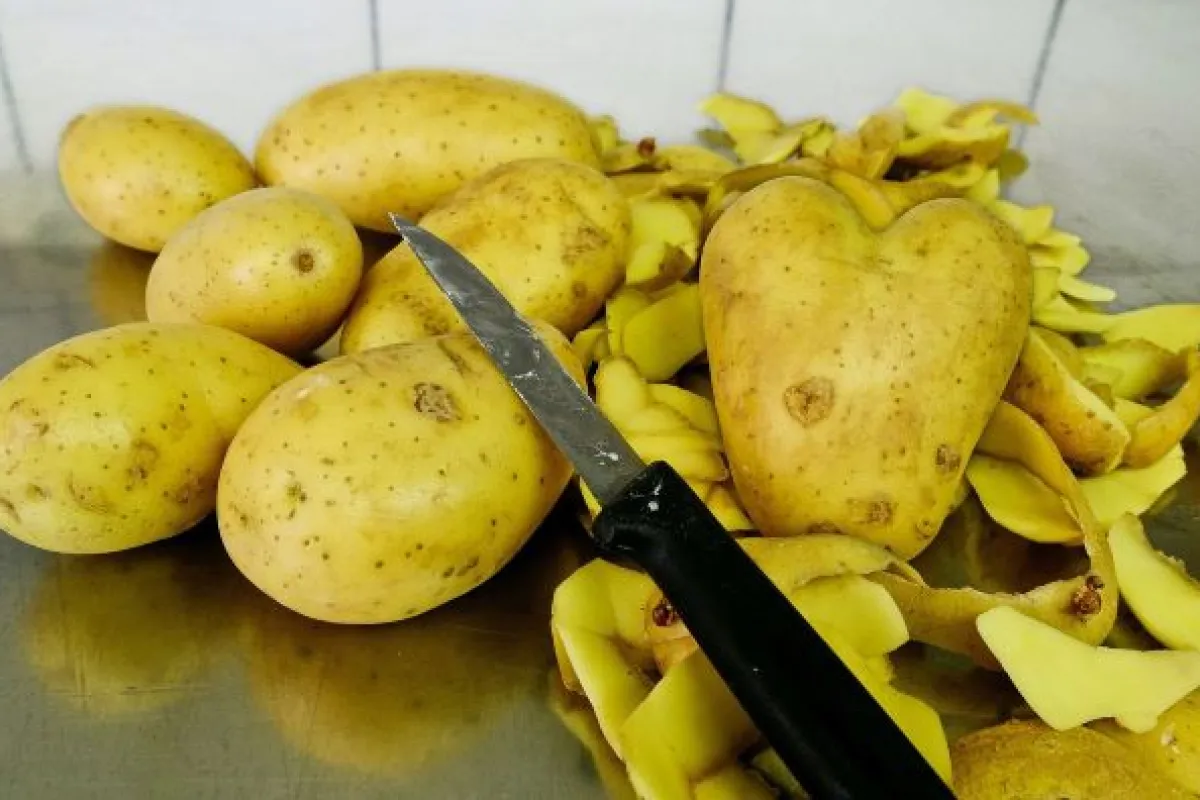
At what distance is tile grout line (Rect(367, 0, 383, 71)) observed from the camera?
1345 mm

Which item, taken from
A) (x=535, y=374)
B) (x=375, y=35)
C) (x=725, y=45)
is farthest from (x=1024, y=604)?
(x=375, y=35)

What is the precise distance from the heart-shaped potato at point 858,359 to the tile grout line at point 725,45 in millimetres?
676

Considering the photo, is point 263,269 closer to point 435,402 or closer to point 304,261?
point 304,261

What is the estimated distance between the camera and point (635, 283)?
2.54 ft

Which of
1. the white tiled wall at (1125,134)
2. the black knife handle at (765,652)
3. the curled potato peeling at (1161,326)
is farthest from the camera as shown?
the white tiled wall at (1125,134)

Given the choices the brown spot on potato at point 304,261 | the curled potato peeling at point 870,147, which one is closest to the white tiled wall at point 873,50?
the curled potato peeling at point 870,147

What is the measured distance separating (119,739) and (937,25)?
126 cm

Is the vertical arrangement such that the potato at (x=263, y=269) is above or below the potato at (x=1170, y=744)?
above

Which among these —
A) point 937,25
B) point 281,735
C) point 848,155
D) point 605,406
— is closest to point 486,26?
point 937,25

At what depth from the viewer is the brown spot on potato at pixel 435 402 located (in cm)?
58

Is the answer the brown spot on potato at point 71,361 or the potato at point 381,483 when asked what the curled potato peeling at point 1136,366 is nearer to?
the potato at point 381,483

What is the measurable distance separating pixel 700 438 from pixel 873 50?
34.3 inches

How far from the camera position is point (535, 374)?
2.00ft

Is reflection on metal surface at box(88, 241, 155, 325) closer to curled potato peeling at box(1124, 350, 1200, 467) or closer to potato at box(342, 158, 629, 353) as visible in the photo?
potato at box(342, 158, 629, 353)
